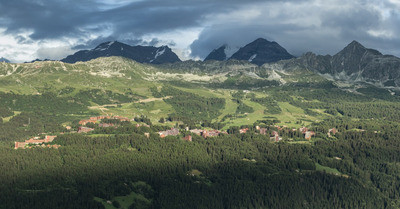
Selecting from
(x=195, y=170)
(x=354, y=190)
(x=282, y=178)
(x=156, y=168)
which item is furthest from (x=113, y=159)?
(x=354, y=190)

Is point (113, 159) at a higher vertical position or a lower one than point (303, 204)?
higher

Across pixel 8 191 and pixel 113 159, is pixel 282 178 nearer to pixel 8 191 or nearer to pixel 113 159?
pixel 113 159

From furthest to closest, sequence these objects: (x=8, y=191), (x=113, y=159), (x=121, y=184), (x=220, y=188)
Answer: (x=113, y=159)
(x=220, y=188)
(x=121, y=184)
(x=8, y=191)

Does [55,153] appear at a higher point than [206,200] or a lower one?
higher

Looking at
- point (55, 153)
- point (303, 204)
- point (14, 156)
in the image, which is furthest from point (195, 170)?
point (14, 156)

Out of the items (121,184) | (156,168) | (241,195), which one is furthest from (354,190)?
(121,184)

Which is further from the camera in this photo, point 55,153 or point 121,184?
point 55,153

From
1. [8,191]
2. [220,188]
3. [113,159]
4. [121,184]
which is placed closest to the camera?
[8,191]

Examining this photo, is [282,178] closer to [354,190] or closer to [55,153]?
[354,190]

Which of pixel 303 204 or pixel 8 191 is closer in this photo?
pixel 8 191
